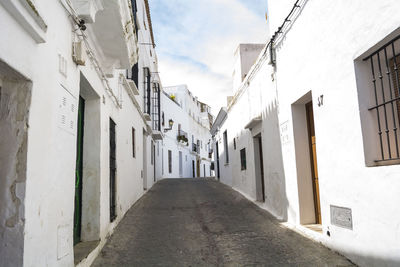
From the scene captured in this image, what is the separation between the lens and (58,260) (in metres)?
3.06

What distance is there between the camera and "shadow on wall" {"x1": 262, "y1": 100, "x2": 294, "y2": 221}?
6.29 metres

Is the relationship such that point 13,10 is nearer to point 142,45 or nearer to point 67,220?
point 67,220

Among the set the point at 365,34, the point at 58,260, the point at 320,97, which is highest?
the point at 365,34

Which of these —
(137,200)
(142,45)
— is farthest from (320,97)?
(142,45)

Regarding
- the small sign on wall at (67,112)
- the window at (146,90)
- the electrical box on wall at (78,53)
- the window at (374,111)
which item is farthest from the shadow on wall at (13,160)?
the window at (146,90)

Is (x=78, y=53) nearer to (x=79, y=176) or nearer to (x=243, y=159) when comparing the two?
(x=79, y=176)

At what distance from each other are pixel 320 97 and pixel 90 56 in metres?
3.13

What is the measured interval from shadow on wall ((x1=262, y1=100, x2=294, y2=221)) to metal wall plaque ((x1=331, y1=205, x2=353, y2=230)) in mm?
1791

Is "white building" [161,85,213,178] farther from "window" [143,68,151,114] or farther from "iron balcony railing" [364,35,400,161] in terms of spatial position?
"iron balcony railing" [364,35,400,161]

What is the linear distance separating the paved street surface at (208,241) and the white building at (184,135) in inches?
532

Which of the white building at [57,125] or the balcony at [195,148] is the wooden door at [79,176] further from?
the balcony at [195,148]

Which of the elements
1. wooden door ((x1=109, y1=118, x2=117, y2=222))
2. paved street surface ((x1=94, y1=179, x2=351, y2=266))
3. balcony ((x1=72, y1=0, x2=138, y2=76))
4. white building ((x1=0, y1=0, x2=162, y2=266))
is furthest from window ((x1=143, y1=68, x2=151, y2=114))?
balcony ((x1=72, y1=0, x2=138, y2=76))

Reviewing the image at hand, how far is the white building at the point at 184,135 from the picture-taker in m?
23.0

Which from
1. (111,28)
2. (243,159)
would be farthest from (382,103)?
(243,159)
